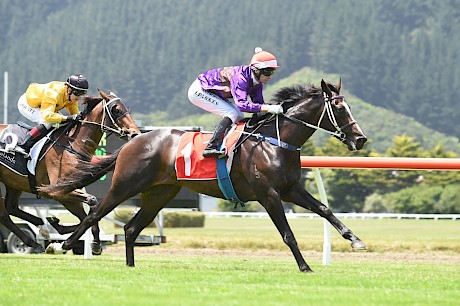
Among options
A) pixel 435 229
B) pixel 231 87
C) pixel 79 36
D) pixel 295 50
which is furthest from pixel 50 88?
pixel 79 36

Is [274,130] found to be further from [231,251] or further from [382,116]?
[382,116]

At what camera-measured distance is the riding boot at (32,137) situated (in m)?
11.0

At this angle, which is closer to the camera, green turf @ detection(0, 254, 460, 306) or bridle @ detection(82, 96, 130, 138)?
green turf @ detection(0, 254, 460, 306)

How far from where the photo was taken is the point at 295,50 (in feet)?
346

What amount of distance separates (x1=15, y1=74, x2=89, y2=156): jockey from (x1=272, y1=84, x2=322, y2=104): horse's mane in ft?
7.92

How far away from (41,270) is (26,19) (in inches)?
4466

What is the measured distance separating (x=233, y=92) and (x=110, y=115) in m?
2.14

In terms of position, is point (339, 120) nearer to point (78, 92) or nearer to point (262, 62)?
point (262, 62)

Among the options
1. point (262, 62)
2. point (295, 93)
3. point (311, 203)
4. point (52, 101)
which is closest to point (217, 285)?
point (311, 203)

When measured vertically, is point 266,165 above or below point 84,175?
above

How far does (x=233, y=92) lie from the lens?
929 centimetres

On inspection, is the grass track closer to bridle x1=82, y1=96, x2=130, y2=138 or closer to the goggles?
bridle x1=82, y1=96, x2=130, y2=138

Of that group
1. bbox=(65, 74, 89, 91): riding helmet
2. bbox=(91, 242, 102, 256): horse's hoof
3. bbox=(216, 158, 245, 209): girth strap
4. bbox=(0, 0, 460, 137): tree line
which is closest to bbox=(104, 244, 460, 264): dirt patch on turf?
bbox=(91, 242, 102, 256): horse's hoof

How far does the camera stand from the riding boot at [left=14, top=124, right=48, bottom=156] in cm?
1099
